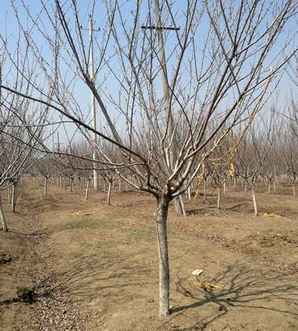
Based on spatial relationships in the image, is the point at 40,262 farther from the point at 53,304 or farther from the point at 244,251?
the point at 244,251

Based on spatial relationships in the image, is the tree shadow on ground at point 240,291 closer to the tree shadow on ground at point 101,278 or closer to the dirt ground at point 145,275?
the dirt ground at point 145,275

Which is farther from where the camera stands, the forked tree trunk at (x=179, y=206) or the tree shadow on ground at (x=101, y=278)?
the forked tree trunk at (x=179, y=206)

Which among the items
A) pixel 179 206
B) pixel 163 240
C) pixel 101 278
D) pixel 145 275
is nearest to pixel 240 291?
pixel 145 275

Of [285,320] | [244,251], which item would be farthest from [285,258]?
[285,320]

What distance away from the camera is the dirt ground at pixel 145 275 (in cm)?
436

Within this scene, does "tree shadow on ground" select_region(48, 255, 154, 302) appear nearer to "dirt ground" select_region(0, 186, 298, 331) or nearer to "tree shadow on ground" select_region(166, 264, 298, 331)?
"dirt ground" select_region(0, 186, 298, 331)

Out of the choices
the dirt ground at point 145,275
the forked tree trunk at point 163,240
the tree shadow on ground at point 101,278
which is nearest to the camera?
the forked tree trunk at point 163,240

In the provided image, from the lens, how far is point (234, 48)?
2.98 m

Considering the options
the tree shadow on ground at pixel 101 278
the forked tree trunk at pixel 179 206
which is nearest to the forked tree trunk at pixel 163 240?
the tree shadow on ground at pixel 101 278

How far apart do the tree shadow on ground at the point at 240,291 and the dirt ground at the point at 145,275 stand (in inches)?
0.5

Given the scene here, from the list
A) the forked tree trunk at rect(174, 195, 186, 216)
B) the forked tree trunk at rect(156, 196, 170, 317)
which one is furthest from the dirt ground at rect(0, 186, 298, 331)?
the forked tree trunk at rect(174, 195, 186, 216)

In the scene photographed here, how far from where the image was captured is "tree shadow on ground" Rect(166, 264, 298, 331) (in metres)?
4.36

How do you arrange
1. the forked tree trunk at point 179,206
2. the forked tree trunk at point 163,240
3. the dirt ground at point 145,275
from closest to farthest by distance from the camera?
the forked tree trunk at point 163,240 → the dirt ground at point 145,275 → the forked tree trunk at point 179,206

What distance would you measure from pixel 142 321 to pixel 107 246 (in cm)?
441
